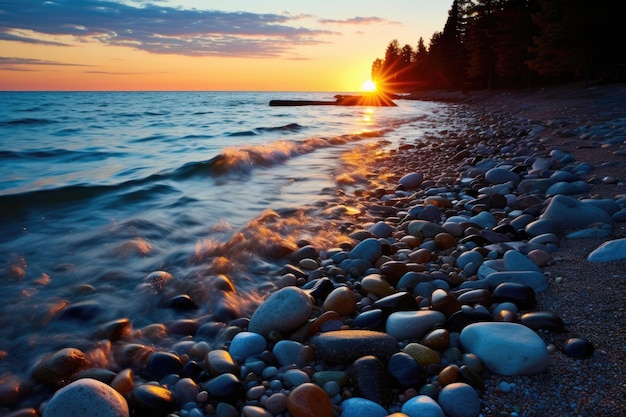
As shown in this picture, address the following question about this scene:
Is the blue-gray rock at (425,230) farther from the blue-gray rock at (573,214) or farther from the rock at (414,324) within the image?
the rock at (414,324)

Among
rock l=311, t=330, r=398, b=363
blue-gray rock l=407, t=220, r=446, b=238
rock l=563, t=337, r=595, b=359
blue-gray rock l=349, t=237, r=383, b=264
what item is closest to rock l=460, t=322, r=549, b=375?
rock l=563, t=337, r=595, b=359

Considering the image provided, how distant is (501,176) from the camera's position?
5609 millimetres

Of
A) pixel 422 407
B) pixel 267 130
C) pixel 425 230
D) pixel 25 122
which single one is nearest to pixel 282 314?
pixel 422 407

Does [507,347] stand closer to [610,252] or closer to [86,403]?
[610,252]

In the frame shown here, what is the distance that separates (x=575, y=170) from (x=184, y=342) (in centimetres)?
518

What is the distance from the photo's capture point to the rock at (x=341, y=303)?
8.69 ft

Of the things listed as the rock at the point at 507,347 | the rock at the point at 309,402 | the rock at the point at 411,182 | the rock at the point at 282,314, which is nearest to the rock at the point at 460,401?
the rock at the point at 507,347

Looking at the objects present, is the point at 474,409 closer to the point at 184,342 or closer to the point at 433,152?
the point at 184,342

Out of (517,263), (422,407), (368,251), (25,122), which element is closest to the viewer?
(422,407)

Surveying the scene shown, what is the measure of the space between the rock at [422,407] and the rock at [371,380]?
11cm

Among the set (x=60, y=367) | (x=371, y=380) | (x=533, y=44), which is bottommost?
(x=60, y=367)

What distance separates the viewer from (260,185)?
23.5 feet

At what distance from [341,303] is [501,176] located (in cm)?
389

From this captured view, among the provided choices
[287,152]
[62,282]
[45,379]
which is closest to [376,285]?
[45,379]
